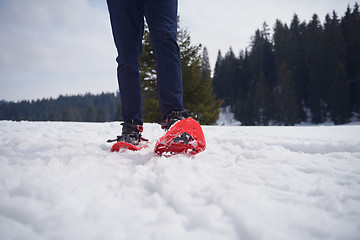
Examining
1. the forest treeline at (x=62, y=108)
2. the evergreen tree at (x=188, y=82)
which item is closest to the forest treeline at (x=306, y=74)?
the evergreen tree at (x=188, y=82)

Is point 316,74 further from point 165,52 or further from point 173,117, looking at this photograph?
point 173,117

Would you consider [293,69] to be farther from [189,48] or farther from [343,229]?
[343,229]

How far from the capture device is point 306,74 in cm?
2719

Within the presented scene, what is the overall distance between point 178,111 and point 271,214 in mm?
763

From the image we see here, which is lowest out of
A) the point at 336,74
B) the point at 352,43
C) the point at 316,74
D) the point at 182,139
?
the point at 182,139

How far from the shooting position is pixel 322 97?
78.9 ft

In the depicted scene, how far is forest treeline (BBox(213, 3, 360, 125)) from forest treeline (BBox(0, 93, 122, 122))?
3838 centimetres

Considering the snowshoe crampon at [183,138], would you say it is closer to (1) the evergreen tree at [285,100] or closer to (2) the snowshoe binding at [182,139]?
(2) the snowshoe binding at [182,139]

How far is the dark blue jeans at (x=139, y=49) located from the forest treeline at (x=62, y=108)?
176ft

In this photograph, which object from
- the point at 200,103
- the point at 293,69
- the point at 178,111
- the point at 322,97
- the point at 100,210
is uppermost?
the point at 293,69

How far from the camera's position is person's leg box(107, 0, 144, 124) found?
4.21ft

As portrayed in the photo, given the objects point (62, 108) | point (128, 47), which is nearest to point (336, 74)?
point (128, 47)

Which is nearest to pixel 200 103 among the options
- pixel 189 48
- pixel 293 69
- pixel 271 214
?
pixel 189 48

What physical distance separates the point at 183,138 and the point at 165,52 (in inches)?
22.0
